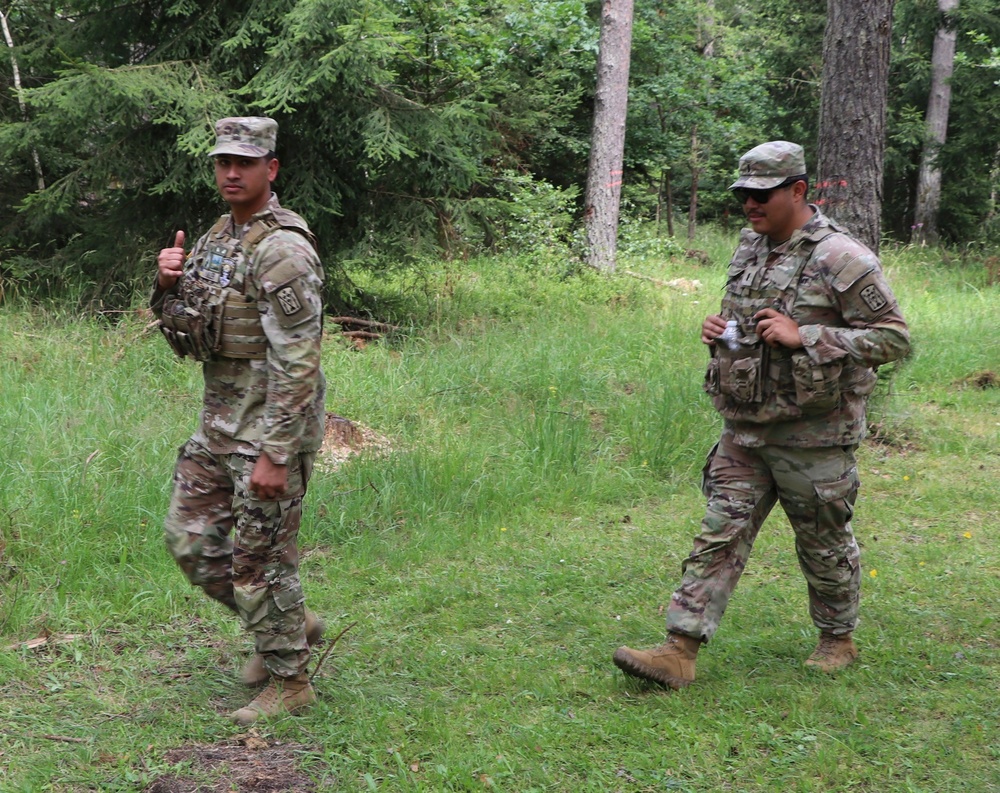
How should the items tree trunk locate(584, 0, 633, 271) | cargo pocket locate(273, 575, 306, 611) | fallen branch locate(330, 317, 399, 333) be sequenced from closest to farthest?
cargo pocket locate(273, 575, 306, 611)
fallen branch locate(330, 317, 399, 333)
tree trunk locate(584, 0, 633, 271)

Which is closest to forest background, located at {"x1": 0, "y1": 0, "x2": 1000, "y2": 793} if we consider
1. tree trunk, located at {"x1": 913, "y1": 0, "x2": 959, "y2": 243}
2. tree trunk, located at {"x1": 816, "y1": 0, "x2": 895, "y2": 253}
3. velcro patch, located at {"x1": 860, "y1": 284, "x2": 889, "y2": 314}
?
tree trunk, located at {"x1": 816, "y1": 0, "x2": 895, "y2": 253}

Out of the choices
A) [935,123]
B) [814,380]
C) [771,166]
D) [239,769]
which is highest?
[935,123]

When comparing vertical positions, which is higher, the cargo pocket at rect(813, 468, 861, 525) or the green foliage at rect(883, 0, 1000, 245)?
the green foliage at rect(883, 0, 1000, 245)

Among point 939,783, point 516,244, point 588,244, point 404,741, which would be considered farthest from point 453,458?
point 588,244

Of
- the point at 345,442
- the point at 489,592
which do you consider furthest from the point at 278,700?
the point at 345,442

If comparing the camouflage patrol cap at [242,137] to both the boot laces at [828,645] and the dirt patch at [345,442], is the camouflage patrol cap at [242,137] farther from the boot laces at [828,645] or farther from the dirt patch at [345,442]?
the dirt patch at [345,442]

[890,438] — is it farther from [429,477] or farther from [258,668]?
[258,668]

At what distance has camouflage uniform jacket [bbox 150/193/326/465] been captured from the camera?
368 centimetres

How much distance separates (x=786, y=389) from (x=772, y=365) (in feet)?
0.37

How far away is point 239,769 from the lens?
12.0 feet

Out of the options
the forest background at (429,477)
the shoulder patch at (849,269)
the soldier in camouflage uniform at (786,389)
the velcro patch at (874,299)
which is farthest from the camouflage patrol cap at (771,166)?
the forest background at (429,477)

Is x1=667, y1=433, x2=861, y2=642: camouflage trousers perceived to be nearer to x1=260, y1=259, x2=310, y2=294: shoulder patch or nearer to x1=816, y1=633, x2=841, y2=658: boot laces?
x1=816, y1=633, x2=841, y2=658: boot laces

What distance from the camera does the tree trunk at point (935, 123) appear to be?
17953 millimetres

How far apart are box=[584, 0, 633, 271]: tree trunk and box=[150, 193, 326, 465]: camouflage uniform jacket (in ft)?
35.2
